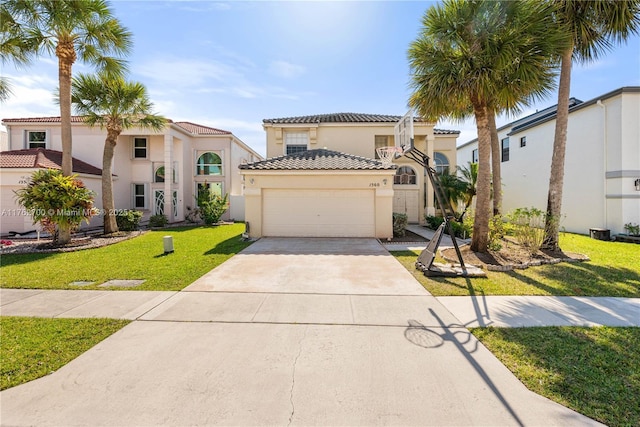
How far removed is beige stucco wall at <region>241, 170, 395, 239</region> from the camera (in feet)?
42.4

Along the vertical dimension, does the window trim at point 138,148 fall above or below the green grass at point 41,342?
above

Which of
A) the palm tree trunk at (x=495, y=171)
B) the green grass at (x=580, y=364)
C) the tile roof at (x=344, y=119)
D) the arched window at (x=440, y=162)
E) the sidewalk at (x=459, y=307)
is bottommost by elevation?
the green grass at (x=580, y=364)

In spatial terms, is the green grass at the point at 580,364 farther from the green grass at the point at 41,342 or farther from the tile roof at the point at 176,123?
the tile roof at the point at 176,123

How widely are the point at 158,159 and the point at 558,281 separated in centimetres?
2330

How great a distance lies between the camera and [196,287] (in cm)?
641

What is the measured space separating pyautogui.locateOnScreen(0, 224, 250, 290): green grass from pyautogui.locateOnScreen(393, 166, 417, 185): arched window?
1149 cm

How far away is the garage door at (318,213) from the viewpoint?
13180 mm

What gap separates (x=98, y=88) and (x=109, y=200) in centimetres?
558

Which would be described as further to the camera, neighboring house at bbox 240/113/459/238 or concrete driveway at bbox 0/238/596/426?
neighboring house at bbox 240/113/459/238

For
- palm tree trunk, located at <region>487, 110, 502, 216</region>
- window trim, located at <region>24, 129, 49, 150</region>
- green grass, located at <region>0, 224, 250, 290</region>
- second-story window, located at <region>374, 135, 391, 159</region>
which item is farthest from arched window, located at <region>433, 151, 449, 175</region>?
window trim, located at <region>24, 129, 49, 150</region>

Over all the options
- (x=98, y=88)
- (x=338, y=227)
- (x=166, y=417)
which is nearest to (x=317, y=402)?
(x=166, y=417)

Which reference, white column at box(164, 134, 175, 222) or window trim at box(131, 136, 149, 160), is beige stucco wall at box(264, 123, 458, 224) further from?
window trim at box(131, 136, 149, 160)

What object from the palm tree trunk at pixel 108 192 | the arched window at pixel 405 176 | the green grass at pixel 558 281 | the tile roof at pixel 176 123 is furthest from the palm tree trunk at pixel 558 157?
the tile roof at pixel 176 123

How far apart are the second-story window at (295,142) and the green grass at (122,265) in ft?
28.5
